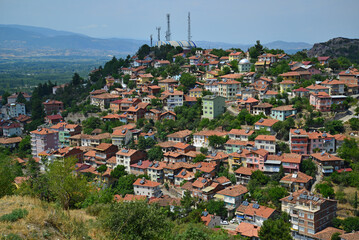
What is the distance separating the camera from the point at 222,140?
27422 millimetres

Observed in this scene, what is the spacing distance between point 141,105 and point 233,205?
17.5 m

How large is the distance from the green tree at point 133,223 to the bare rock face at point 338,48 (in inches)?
2509

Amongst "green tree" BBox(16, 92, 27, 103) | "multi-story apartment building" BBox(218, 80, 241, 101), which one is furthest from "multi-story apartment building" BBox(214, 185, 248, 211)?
"green tree" BBox(16, 92, 27, 103)

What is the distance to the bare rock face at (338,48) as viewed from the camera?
216 feet

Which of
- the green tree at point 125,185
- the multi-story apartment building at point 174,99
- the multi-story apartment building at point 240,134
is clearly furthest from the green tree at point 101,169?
the multi-story apartment building at point 240,134

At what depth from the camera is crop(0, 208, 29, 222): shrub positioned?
7225 millimetres

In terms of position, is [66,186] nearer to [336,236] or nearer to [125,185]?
[336,236]

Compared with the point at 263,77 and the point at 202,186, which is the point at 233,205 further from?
the point at 263,77

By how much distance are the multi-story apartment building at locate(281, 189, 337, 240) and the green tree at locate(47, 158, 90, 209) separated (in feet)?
41.8

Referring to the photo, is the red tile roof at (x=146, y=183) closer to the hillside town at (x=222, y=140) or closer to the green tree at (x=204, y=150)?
the hillside town at (x=222, y=140)

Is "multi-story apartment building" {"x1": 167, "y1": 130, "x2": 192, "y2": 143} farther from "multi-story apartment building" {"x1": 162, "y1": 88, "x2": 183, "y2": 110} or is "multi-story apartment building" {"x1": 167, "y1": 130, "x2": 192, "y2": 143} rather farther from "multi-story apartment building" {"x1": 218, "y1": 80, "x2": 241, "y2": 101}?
"multi-story apartment building" {"x1": 218, "y1": 80, "x2": 241, "y2": 101}

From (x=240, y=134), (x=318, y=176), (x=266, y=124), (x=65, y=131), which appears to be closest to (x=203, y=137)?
(x=240, y=134)

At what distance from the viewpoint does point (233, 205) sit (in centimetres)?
2155

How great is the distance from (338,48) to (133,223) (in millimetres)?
70315
